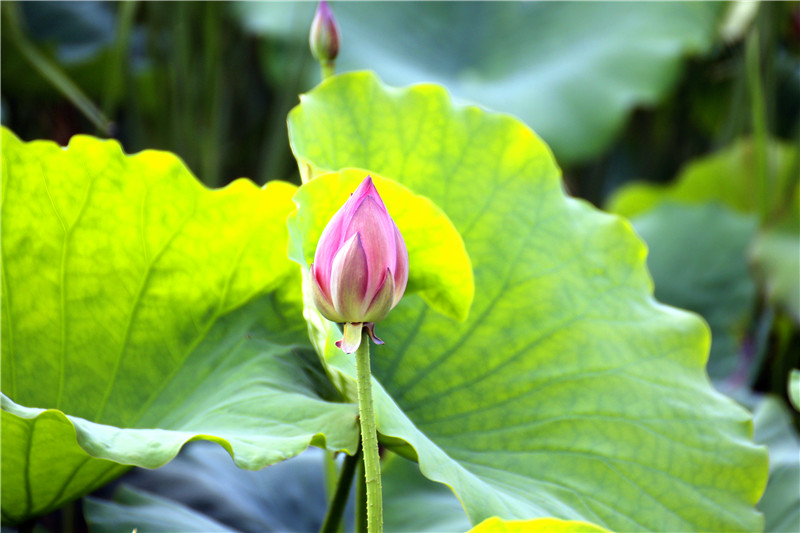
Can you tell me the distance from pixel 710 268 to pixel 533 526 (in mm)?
1067

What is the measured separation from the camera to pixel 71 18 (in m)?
1.69

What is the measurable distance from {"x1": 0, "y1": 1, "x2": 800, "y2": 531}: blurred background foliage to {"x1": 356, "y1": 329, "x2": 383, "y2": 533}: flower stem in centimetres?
79

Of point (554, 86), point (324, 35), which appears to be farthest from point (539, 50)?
point (324, 35)

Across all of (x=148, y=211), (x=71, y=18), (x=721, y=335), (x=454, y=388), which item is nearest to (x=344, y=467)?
(x=454, y=388)

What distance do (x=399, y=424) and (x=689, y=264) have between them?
101cm

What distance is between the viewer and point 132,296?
517mm

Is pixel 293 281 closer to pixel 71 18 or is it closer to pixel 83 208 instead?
pixel 83 208

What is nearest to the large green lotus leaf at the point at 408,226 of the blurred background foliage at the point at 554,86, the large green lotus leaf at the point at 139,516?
the large green lotus leaf at the point at 139,516

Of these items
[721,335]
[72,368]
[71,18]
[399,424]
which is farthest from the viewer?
[71,18]

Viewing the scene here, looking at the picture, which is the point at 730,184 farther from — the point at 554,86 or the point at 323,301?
the point at 323,301

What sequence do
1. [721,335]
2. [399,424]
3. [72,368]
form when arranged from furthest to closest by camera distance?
1. [721,335]
2. [72,368]
3. [399,424]

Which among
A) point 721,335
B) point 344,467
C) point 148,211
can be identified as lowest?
point 721,335

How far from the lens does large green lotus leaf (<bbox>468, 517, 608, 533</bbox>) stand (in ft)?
1.08

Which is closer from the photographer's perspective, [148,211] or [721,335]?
[148,211]
